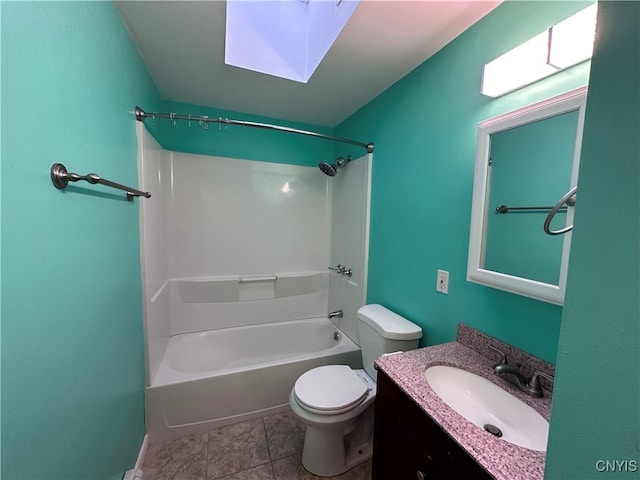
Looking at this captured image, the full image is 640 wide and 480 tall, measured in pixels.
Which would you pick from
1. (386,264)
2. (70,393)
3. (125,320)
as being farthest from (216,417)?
(386,264)

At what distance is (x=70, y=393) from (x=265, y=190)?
6.25 ft

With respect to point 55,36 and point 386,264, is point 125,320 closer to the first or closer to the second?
point 55,36

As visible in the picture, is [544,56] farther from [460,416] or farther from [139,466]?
[139,466]

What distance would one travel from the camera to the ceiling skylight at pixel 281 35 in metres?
1.33

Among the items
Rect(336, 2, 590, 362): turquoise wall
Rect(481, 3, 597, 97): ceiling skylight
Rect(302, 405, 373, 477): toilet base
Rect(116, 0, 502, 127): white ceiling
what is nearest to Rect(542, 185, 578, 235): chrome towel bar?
Rect(336, 2, 590, 362): turquoise wall

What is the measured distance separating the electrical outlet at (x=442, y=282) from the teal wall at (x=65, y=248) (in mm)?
1545

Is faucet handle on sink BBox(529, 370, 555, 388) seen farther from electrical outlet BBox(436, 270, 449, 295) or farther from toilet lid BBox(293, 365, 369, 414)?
toilet lid BBox(293, 365, 369, 414)

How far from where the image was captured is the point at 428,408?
30.0 inches

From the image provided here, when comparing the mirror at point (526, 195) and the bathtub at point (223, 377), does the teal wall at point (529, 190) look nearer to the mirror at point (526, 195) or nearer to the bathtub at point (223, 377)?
the mirror at point (526, 195)

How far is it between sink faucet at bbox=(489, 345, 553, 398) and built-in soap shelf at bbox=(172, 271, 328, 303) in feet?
6.01

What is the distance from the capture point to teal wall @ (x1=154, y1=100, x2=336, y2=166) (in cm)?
210

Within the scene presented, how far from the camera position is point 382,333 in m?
1.41

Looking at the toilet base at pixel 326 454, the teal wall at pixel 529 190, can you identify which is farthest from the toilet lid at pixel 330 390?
the teal wall at pixel 529 190

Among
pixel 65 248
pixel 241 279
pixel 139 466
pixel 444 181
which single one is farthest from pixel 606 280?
pixel 241 279
